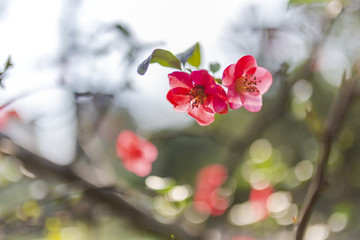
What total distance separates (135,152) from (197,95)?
695mm

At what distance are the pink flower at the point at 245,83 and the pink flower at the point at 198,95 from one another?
13mm

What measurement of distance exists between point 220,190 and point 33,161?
62cm

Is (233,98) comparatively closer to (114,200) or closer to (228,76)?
(228,76)

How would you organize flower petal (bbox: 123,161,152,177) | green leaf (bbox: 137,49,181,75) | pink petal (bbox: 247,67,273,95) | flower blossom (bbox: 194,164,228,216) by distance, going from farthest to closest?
flower blossom (bbox: 194,164,228,216)
flower petal (bbox: 123,161,152,177)
pink petal (bbox: 247,67,273,95)
green leaf (bbox: 137,49,181,75)

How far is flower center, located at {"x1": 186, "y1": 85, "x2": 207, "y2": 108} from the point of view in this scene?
0.46 meters

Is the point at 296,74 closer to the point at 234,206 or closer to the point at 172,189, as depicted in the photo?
the point at 234,206

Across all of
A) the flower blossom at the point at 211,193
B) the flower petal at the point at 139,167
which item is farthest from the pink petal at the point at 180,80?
the flower blossom at the point at 211,193


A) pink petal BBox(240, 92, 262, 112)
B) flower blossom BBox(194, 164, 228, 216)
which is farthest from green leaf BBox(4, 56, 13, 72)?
flower blossom BBox(194, 164, 228, 216)

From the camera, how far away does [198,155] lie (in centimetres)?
246

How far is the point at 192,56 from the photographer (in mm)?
454

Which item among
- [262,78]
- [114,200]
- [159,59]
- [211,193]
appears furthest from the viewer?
[211,193]

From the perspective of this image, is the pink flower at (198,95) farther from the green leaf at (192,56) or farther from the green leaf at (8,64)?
the green leaf at (8,64)

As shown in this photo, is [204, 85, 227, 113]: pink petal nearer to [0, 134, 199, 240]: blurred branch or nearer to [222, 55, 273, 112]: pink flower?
[222, 55, 273, 112]: pink flower

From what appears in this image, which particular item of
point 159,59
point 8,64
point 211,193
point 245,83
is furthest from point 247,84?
point 211,193
